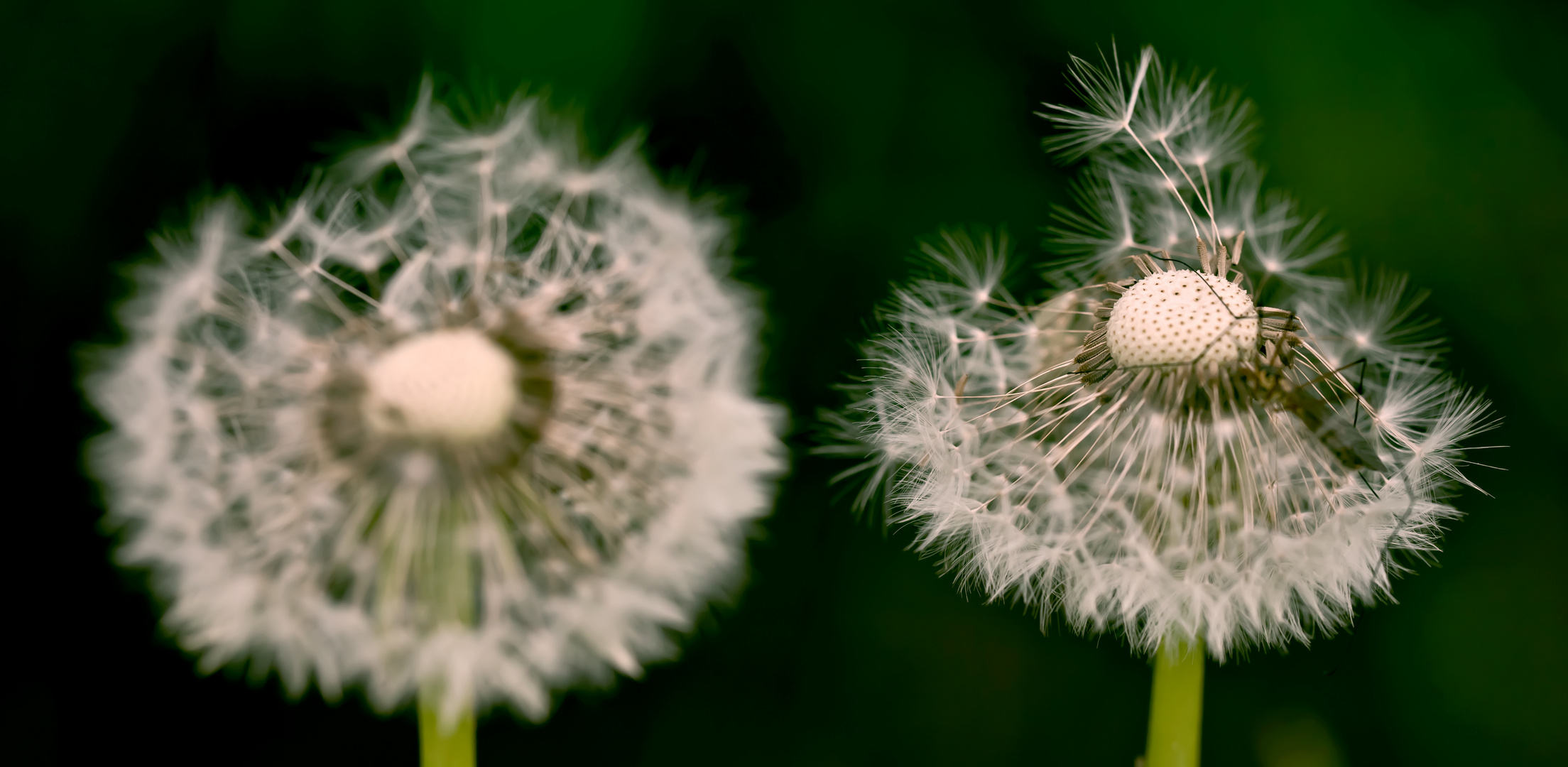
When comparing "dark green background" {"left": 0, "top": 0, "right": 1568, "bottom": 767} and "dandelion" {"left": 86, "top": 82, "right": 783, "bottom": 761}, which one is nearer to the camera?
"dandelion" {"left": 86, "top": 82, "right": 783, "bottom": 761}

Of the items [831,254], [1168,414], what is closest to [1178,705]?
[1168,414]

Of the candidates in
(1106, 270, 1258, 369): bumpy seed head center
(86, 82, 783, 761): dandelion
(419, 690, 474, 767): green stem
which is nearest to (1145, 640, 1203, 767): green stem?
(1106, 270, 1258, 369): bumpy seed head center

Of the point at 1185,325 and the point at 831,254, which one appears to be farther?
the point at 831,254

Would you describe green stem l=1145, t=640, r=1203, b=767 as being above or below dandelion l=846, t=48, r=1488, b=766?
below

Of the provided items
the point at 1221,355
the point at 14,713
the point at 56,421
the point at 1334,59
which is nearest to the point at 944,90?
the point at 1334,59

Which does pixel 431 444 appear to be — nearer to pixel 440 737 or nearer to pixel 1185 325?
pixel 440 737

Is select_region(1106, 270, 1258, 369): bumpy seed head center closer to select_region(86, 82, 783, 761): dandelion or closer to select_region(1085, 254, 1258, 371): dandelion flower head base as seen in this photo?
select_region(1085, 254, 1258, 371): dandelion flower head base
